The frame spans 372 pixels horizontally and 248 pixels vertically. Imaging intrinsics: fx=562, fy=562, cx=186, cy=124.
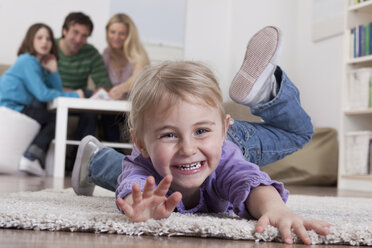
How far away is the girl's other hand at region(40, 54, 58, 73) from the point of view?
329 cm

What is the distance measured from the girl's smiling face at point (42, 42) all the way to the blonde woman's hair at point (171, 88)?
2.45m

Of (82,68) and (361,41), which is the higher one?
(361,41)

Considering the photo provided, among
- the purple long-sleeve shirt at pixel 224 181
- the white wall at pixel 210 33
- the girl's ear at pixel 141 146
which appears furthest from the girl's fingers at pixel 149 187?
the white wall at pixel 210 33

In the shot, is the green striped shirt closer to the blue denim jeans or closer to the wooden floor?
the blue denim jeans

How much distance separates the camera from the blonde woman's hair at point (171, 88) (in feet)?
2.92

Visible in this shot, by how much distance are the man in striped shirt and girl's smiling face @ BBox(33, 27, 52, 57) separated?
27cm

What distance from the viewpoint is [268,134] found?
135 cm

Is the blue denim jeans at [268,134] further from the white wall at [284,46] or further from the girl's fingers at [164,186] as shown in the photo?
the white wall at [284,46]

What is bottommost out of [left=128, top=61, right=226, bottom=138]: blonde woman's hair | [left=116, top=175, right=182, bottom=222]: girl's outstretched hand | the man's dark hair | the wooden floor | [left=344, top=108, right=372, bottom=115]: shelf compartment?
the wooden floor

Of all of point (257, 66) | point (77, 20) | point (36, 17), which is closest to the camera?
point (257, 66)

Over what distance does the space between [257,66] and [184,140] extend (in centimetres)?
32

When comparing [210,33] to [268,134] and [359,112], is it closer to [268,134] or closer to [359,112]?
[359,112]

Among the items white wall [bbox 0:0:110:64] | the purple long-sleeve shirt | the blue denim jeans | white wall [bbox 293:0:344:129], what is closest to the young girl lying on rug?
the purple long-sleeve shirt

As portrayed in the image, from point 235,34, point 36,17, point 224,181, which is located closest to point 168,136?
point 224,181
